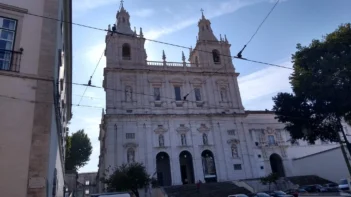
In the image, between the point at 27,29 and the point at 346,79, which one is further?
the point at 346,79

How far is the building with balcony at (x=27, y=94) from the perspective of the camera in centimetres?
742

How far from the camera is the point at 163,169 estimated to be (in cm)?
3678

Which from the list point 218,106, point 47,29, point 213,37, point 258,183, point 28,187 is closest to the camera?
point 28,187

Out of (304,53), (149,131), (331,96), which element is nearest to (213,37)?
(149,131)

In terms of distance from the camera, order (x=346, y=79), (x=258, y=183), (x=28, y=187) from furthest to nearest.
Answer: (x=258, y=183) < (x=346, y=79) < (x=28, y=187)

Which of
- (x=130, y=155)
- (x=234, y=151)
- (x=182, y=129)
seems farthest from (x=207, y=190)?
(x=130, y=155)

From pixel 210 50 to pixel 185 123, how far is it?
1431cm

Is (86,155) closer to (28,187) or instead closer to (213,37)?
(213,37)

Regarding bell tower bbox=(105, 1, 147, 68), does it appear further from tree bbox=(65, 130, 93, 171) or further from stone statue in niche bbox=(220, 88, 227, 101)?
tree bbox=(65, 130, 93, 171)

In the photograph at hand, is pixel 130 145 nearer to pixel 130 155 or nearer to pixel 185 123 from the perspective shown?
pixel 130 155

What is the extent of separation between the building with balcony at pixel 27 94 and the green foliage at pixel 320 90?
19.9m

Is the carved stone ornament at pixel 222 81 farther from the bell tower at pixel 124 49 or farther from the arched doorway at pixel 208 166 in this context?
the bell tower at pixel 124 49

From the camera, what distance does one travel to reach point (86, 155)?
49438 mm

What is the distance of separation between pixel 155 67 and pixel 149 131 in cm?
1070
